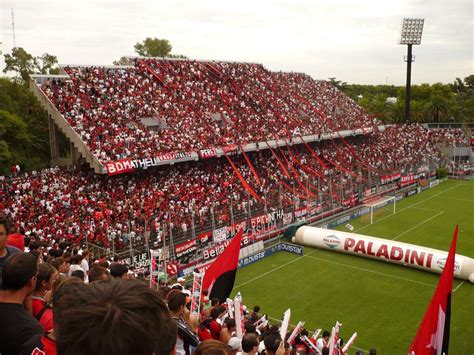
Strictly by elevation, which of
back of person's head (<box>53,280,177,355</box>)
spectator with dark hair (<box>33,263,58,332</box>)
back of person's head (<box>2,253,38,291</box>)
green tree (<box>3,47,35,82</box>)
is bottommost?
spectator with dark hair (<box>33,263,58,332</box>)

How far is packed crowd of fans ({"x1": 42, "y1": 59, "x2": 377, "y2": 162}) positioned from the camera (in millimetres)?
29047

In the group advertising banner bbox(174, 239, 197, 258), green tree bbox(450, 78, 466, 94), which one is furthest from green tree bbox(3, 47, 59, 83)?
green tree bbox(450, 78, 466, 94)

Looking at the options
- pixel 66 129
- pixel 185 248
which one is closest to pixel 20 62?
pixel 66 129

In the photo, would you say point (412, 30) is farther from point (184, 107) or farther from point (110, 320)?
point (110, 320)

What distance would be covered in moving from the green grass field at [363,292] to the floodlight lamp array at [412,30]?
131ft

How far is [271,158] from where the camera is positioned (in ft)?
127

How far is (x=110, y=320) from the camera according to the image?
Result: 68.6 inches

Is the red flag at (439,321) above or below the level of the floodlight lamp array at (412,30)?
below

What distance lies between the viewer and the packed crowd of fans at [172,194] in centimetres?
2244

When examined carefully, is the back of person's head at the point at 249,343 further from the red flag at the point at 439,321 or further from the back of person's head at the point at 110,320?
the red flag at the point at 439,321

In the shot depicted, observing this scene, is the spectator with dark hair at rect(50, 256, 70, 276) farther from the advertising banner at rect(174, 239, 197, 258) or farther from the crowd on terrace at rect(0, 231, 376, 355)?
the advertising banner at rect(174, 239, 197, 258)

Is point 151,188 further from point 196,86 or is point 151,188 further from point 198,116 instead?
point 196,86

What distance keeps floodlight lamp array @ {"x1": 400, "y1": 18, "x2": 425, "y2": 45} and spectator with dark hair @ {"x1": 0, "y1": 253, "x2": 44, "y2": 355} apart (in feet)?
223

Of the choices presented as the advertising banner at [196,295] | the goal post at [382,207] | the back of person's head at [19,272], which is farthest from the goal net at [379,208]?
the back of person's head at [19,272]
